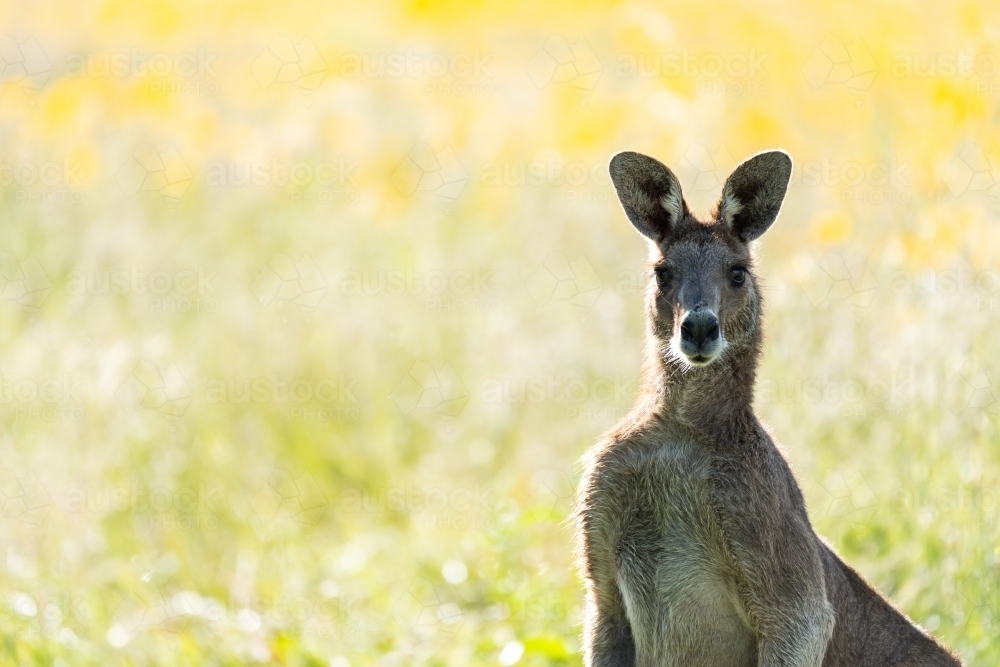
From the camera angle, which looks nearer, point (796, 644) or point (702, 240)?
point (796, 644)

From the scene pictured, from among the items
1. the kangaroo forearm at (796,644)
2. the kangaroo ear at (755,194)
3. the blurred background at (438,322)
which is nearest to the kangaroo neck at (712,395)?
the kangaroo ear at (755,194)

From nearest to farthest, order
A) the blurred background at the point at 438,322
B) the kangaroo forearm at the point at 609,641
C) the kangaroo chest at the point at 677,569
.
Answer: the kangaroo chest at the point at 677,569 < the kangaroo forearm at the point at 609,641 < the blurred background at the point at 438,322

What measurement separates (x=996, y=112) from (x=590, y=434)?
8.00ft

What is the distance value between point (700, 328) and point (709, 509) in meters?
0.48

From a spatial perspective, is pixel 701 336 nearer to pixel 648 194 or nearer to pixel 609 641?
pixel 648 194

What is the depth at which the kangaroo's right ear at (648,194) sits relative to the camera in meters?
3.97

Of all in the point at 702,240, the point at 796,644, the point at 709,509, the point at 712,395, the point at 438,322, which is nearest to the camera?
the point at 796,644

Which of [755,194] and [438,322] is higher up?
[755,194]

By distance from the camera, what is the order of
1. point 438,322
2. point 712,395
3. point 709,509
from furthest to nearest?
point 438,322 → point 712,395 → point 709,509

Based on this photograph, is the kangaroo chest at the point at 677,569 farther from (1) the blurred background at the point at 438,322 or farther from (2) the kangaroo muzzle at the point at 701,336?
(1) the blurred background at the point at 438,322

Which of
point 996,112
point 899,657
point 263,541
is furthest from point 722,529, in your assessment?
point 263,541

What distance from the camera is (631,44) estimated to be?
9047 mm

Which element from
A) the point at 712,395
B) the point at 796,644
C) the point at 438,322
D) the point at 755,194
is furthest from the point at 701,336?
the point at 438,322

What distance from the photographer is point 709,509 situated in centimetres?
371
